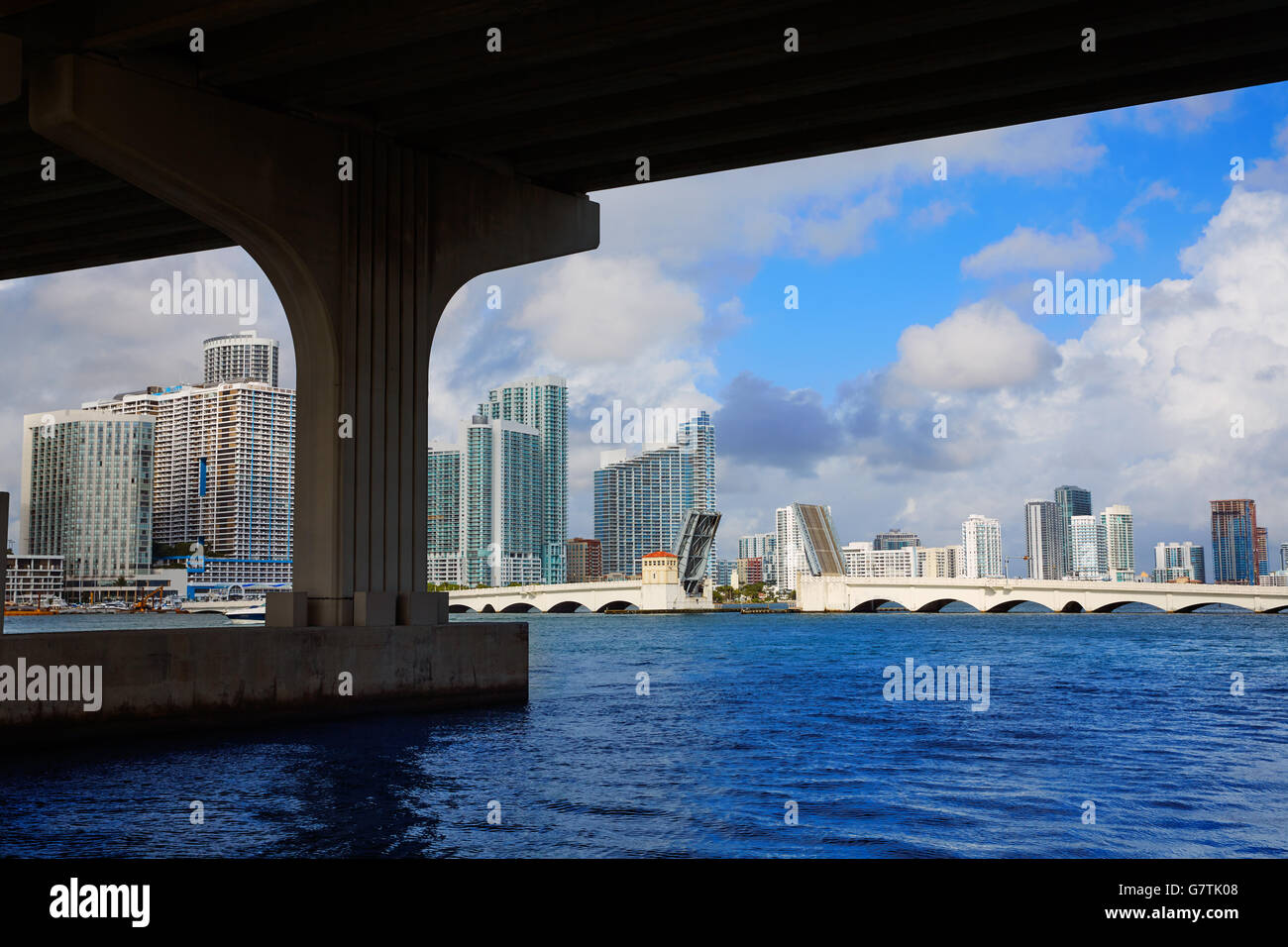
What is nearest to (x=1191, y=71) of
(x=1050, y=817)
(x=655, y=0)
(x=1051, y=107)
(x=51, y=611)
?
(x=1051, y=107)

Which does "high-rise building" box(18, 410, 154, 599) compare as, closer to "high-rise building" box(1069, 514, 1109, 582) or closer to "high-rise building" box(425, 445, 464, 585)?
"high-rise building" box(425, 445, 464, 585)

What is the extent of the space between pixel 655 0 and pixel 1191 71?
31.3 feet

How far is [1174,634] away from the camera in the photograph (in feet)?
260

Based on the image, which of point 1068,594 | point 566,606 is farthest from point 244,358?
point 1068,594

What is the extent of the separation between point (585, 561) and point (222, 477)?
214 ft

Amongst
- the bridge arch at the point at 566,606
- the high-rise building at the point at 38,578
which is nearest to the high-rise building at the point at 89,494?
the high-rise building at the point at 38,578

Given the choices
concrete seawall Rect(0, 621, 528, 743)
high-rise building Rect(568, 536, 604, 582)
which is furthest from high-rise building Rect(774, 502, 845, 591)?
concrete seawall Rect(0, 621, 528, 743)

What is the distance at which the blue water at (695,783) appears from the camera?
1179 cm

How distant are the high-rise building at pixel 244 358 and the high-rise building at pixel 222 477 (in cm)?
1470

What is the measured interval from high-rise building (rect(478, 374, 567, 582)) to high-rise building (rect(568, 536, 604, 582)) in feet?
37.2

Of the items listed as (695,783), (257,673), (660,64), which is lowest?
(695,783)

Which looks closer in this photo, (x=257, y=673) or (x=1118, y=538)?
(x=257, y=673)

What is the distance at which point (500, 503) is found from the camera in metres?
165

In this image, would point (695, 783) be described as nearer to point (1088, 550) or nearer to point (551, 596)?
point (551, 596)
